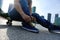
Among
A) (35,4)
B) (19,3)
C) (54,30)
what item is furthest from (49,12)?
(19,3)

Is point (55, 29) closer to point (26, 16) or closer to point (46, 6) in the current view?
point (26, 16)

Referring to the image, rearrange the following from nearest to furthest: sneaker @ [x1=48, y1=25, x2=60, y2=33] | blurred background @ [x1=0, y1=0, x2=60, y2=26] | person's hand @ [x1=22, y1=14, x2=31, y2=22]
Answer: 1. person's hand @ [x1=22, y1=14, x2=31, y2=22]
2. sneaker @ [x1=48, y1=25, x2=60, y2=33]
3. blurred background @ [x1=0, y1=0, x2=60, y2=26]

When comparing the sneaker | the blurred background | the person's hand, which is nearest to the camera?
the person's hand

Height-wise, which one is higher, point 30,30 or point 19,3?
point 19,3

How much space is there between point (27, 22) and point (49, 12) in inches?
42.7

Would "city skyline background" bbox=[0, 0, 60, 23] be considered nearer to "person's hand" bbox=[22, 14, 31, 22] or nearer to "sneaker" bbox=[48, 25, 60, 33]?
"sneaker" bbox=[48, 25, 60, 33]

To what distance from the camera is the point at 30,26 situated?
1511 millimetres

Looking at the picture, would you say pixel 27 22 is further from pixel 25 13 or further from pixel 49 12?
pixel 49 12

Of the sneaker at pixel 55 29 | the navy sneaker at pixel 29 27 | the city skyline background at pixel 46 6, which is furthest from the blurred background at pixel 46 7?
the navy sneaker at pixel 29 27

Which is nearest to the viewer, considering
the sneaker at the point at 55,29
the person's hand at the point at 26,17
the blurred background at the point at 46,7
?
the person's hand at the point at 26,17

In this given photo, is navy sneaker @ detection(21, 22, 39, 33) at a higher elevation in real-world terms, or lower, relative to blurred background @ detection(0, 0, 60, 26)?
lower

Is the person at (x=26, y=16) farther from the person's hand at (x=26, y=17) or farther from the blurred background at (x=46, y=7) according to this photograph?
the blurred background at (x=46, y=7)

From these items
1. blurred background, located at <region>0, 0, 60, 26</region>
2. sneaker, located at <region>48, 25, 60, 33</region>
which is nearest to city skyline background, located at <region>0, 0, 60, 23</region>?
blurred background, located at <region>0, 0, 60, 26</region>

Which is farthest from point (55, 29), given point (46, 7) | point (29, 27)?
point (46, 7)
